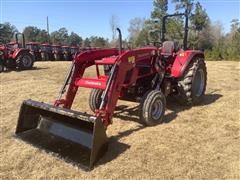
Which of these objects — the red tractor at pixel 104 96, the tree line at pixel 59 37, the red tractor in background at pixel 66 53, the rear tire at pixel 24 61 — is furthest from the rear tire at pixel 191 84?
the tree line at pixel 59 37

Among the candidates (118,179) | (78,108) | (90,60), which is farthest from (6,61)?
(118,179)

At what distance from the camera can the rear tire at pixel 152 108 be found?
5.73 meters

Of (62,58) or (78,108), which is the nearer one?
(78,108)

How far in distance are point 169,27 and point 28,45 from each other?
16.7 meters

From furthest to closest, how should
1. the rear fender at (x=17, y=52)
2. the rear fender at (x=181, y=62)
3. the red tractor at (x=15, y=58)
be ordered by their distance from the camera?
the rear fender at (x=17, y=52), the red tractor at (x=15, y=58), the rear fender at (x=181, y=62)

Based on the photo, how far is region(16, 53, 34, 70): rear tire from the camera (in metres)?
16.3

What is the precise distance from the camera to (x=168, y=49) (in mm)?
7355

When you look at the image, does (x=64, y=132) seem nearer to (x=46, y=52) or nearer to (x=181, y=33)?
(x=46, y=52)

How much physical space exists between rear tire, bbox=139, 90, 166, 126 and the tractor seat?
5.16 ft

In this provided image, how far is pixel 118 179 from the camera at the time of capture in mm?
4172

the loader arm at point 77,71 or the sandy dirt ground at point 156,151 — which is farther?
the loader arm at point 77,71

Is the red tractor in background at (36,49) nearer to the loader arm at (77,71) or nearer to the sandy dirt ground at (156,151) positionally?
the sandy dirt ground at (156,151)

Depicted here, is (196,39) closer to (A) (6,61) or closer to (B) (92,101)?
(A) (6,61)

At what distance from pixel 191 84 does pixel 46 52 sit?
62.7 feet
